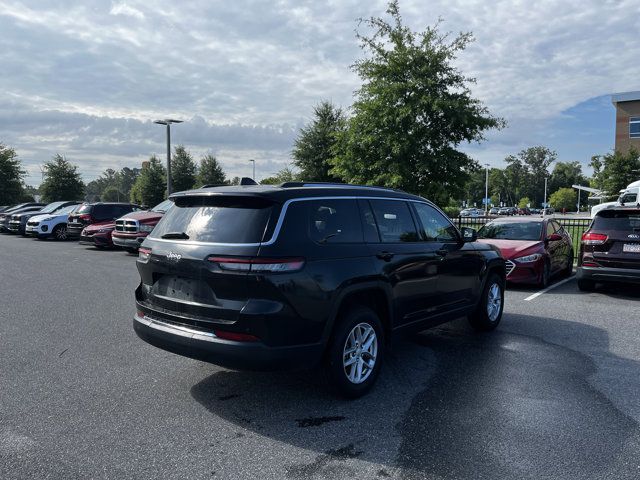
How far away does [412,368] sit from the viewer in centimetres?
516

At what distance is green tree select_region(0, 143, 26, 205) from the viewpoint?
3812cm

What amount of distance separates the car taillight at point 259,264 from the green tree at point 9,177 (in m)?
41.4

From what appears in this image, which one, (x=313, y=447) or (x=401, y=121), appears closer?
(x=313, y=447)

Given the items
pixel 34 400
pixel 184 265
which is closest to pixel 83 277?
pixel 34 400

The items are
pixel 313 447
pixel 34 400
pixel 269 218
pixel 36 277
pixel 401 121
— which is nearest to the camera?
pixel 313 447

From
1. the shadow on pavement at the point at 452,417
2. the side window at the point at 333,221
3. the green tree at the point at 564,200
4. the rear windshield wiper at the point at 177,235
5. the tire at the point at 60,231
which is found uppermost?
the green tree at the point at 564,200

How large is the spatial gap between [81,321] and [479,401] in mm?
5320

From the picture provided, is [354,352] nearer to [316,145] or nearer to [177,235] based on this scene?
[177,235]

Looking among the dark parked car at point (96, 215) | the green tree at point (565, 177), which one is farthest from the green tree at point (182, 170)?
the green tree at point (565, 177)

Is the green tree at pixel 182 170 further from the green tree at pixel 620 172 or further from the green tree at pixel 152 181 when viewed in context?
the green tree at pixel 620 172

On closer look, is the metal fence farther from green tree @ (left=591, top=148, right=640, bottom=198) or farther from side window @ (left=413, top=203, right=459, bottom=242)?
green tree @ (left=591, top=148, right=640, bottom=198)

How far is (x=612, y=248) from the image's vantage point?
8961mm

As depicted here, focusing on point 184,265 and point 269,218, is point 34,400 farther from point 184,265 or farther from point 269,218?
point 269,218

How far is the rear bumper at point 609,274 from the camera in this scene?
8.66 metres
